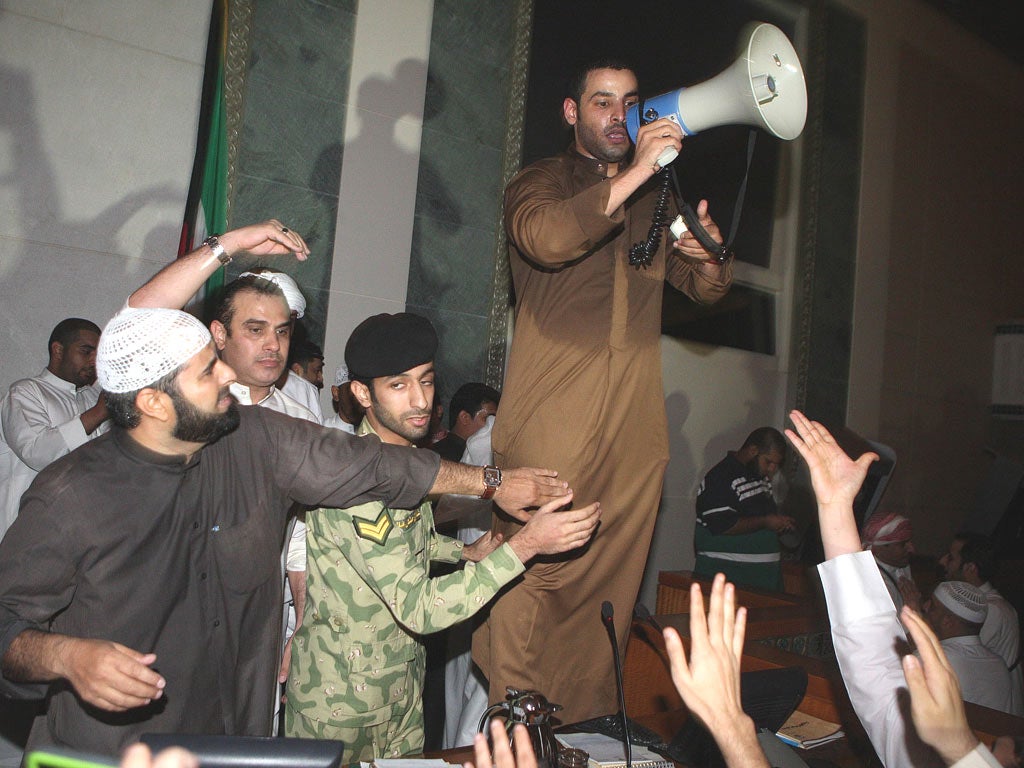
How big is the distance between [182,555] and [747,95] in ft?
5.93

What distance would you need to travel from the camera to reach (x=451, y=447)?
4.61 metres

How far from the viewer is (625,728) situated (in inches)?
A: 72.4

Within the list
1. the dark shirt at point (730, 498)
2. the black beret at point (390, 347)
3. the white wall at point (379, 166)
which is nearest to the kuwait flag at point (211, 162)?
the white wall at point (379, 166)

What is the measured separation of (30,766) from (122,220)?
14.0ft

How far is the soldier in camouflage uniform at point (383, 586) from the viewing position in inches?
84.0

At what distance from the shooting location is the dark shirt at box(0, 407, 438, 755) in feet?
5.69

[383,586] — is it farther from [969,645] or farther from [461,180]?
[461,180]

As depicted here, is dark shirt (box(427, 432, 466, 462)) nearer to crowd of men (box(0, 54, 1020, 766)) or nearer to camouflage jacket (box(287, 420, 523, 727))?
crowd of men (box(0, 54, 1020, 766))

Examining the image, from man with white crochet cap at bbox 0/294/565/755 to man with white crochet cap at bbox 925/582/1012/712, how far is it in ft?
8.36

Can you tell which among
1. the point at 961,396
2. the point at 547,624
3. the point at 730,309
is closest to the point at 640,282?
the point at 547,624

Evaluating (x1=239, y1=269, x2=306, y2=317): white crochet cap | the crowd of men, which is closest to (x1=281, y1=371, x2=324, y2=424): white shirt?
(x1=239, y1=269, x2=306, y2=317): white crochet cap

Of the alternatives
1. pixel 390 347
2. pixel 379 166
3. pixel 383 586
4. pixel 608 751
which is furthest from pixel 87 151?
pixel 608 751

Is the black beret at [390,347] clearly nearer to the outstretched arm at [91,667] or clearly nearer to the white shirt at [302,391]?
the outstretched arm at [91,667]

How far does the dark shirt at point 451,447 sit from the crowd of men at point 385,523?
5.26 ft
